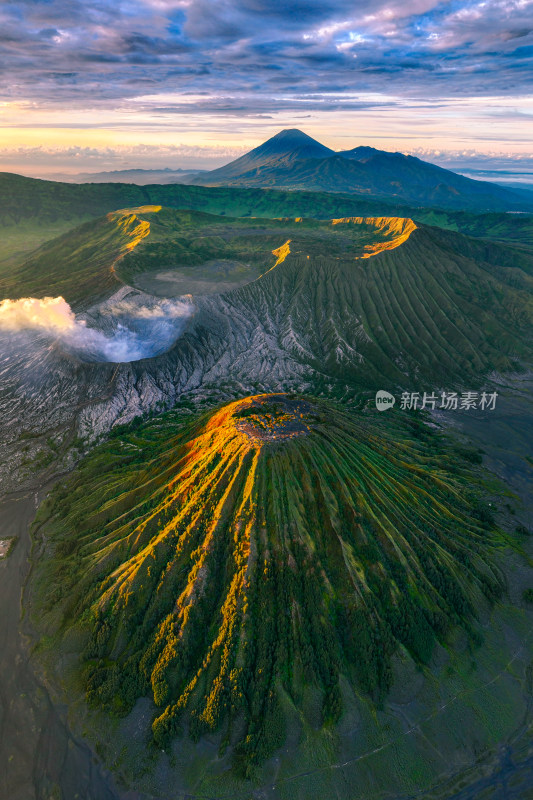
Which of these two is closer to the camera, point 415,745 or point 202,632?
point 415,745

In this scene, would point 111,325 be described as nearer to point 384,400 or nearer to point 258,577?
point 384,400

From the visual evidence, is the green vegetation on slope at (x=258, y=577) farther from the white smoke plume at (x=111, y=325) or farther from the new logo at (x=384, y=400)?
the white smoke plume at (x=111, y=325)

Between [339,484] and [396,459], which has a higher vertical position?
[339,484]

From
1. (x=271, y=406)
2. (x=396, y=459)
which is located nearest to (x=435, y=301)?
(x=396, y=459)

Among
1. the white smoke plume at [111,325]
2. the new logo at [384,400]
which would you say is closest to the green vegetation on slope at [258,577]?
the new logo at [384,400]

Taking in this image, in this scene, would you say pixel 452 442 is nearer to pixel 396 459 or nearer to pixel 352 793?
pixel 396 459

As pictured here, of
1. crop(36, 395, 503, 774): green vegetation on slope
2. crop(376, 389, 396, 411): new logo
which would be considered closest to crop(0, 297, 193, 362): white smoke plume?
crop(36, 395, 503, 774): green vegetation on slope
